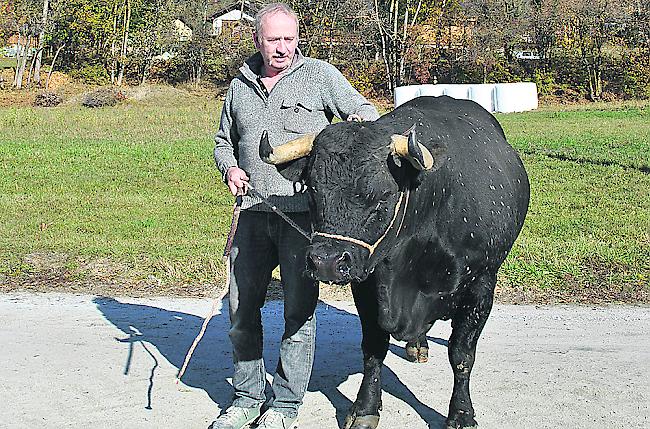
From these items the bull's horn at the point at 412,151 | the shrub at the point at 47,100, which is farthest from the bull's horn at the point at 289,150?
the shrub at the point at 47,100

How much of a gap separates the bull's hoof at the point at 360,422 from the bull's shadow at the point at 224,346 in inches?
6.3

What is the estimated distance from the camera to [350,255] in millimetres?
4426

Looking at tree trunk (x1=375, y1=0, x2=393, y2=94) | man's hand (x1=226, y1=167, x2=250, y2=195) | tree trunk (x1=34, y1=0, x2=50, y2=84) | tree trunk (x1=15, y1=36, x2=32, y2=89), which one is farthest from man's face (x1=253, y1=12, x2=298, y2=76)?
tree trunk (x1=34, y1=0, x2=50, y2=84)

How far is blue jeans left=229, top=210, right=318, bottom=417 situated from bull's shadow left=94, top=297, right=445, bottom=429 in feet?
1.38

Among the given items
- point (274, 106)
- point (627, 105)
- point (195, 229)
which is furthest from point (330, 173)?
point (627, 105)

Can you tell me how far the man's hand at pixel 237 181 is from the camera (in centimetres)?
536

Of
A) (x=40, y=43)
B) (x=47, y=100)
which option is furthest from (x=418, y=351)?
(x=40, y=43)

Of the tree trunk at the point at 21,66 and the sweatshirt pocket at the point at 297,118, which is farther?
the tree trunk at the point at 21,66

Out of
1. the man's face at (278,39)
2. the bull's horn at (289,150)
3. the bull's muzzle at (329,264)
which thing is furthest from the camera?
the man's face at (278,39)

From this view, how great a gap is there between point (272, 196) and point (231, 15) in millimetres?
63155

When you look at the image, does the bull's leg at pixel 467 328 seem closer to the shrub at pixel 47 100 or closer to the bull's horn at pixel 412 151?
the bull's horn at pixel 412 151

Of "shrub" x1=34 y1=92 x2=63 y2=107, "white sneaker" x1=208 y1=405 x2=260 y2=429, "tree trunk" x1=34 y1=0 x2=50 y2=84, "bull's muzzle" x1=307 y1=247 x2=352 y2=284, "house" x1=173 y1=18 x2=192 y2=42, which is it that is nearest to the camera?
"bull's muzzle" x1=307 y1=247 x2=352 y2=284

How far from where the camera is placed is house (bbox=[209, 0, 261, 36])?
187 ft

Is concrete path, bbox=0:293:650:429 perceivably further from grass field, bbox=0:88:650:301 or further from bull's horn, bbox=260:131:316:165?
bull's horn, bbox=260:131:316:165
